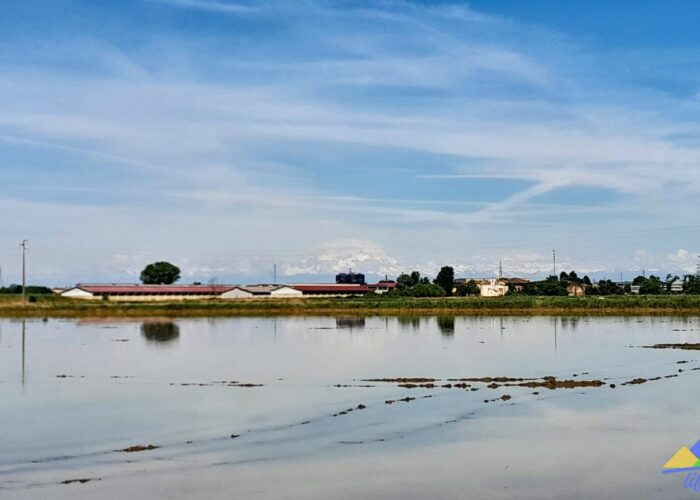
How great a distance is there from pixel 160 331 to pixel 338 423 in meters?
31.9

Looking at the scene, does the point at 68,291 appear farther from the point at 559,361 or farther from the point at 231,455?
the point at 231,455

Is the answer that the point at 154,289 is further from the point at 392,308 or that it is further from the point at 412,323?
the point at 412,323

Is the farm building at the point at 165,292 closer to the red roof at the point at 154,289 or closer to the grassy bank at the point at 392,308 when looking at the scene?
the red roof at the point at 154,289

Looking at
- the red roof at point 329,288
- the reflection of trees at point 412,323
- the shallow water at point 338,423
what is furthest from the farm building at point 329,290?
the shallow water at point 338,423

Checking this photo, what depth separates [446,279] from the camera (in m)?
108

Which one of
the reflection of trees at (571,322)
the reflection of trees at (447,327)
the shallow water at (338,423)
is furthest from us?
the reflection of trees at (571,322)

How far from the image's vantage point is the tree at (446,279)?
350 ft

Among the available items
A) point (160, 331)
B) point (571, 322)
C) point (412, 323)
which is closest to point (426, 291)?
point (571, 322)

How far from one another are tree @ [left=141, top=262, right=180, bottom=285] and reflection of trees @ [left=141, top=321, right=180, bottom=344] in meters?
60.7

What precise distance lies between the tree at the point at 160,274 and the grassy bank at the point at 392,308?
152 feet

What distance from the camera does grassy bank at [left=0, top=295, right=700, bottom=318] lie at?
2625 inches

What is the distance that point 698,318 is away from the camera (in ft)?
202

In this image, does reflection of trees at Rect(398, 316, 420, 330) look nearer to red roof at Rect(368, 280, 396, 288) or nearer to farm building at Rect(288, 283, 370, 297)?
farm building at Rect(288, 283, 370, 297)

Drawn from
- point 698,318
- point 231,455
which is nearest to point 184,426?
point 231,455
